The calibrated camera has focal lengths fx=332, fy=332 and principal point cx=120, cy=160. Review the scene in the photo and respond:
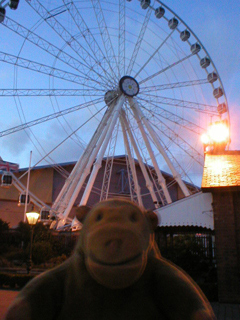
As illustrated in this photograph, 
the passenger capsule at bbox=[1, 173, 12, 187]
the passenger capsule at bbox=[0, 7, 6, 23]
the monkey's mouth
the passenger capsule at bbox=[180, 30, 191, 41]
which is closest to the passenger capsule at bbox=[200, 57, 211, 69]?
the passenger capsule at bbox=[180, 30, 191, 41]

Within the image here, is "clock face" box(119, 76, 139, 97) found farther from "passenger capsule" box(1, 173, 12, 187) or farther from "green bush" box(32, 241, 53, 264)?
"green bush" box(32, 241, 53, 264)

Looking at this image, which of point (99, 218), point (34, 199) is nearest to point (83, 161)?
point (34, 199)

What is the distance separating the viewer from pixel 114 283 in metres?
1.90

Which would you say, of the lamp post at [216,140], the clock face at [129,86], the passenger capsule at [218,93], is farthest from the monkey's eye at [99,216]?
the passenger capsule at [218,93]

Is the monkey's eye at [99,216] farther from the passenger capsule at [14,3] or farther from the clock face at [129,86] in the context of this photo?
the clock face at [129,86]

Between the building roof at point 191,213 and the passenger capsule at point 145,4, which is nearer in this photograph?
the building roof at point 191,213

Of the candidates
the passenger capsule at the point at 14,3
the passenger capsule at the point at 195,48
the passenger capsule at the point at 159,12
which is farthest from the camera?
the passenger capsule at the point at 195,48

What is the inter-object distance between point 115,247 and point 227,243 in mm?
8933

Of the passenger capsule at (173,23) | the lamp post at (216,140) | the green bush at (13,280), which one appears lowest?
the green bush at (13,280)

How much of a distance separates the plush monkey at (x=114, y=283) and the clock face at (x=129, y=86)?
17891 mm

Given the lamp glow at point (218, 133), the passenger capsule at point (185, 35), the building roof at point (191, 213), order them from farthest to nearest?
the passenger capsule at point (185, 35)
the lamp glow at point (218, 133)
the building roof at point (191, 213)

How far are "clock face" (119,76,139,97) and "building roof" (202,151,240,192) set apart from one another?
7.51 meters

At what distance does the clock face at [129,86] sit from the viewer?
1958cm

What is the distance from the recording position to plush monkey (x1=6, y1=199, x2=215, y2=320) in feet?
6.33
